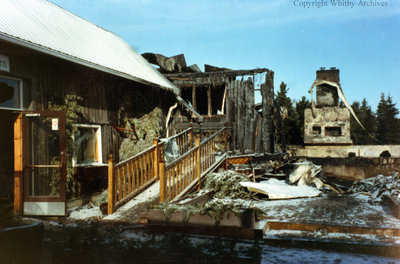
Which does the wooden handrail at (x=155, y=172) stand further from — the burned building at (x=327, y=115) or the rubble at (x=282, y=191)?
the burned building at (x=327, y=115)

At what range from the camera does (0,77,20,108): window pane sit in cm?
655

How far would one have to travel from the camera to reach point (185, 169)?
8.50 m

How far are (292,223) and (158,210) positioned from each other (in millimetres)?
2343

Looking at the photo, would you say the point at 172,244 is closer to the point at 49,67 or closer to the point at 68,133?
the point at 68,133

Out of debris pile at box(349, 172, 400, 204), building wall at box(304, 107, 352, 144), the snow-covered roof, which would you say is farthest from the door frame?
building wall at box(304, 107, 352, 144)

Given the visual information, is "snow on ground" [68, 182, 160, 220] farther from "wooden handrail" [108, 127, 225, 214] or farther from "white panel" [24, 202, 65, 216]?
"white panel" [24, 202, 65, 216]

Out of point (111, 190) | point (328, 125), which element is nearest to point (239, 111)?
point (111, 190)

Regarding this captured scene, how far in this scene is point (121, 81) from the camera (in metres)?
10.5

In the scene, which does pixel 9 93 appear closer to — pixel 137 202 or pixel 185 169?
pixel 137 202

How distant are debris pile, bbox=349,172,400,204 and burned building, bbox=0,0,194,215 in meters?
6.84

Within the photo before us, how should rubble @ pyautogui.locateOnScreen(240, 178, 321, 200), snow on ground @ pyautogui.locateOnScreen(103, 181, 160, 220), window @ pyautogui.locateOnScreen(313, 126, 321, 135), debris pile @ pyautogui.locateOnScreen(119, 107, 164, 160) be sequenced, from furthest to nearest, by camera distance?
window @ pyautogui.locateOnScreen(313, 126, 321, 135), debris pile @ pyautogui.locateOnScreen(119, 107, 164, 160), rubble @ pyautogui.locateOnScreen(240, 178, 321, 200), snow on ground @ pyautogui.locateOnScreen(103, 181, 160, 220)

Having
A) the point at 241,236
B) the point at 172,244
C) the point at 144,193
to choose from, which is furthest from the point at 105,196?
the point at 241,236

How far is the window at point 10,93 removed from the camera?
258 inches

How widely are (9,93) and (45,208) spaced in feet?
8.42
